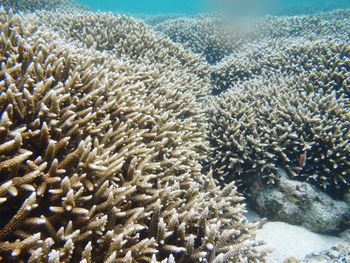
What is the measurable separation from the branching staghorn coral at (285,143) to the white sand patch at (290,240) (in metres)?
0.80

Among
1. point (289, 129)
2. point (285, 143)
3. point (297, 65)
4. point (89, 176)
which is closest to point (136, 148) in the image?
point (89, 176)

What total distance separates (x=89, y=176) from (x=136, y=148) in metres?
0.70

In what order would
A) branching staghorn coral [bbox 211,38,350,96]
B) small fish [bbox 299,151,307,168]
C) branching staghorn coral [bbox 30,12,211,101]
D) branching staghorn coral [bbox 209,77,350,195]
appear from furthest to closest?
1. branching staghorn coral [bbox 30,12,211,101]
2. branching staghorn coral [bbox 211,38,350,96]
3. branching staghorn coral [bbox 209,77,350,195]
4. small fish [bbox 299,151,307,168]

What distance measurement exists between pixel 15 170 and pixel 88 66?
6.49ft

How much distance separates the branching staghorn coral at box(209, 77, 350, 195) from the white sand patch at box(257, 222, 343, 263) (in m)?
0.80

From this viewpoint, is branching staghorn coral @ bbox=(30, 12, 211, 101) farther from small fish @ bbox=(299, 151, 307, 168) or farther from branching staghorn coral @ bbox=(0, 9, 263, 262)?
small fish @ bbox=(299, 151, 307, 168)

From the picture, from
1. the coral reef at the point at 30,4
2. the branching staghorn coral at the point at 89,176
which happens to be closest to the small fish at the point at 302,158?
the branching staghorn coral at the point at 89,176

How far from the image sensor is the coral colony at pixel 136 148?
1955 mm

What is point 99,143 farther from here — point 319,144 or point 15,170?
point 319,144

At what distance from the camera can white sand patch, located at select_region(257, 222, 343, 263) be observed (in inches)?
157

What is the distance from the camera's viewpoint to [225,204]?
10.7 ft

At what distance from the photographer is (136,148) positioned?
286cm

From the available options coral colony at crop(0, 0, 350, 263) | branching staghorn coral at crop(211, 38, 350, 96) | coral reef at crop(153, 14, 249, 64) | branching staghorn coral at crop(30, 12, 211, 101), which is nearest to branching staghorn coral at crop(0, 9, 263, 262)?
coral colony at crop(0, 0, 350, 263)

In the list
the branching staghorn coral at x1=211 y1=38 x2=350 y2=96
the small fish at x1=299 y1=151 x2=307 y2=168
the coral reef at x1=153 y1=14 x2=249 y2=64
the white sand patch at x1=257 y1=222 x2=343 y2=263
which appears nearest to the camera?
the white sand patch at x1=257 y1=222 x2=343 y2=263
